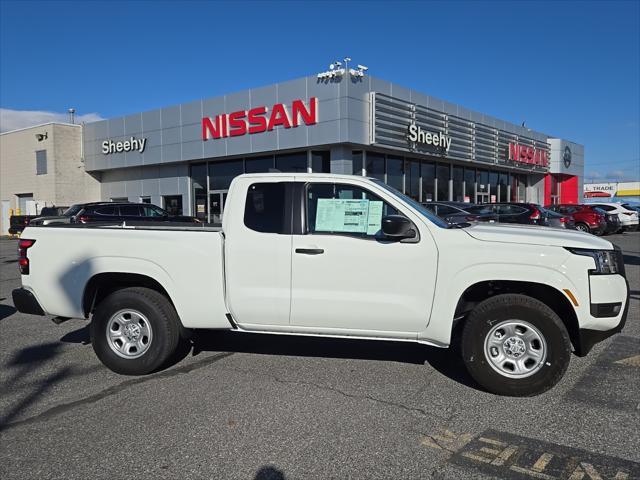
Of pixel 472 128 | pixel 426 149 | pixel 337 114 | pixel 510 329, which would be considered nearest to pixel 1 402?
pixel 510 329

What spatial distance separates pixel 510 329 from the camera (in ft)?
14.4

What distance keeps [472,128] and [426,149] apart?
481 cm

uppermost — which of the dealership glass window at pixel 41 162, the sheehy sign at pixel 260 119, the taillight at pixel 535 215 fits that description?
the sheehy sign at pixel 260 119

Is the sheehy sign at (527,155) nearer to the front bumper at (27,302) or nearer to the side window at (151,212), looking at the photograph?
the side window at (151,212)

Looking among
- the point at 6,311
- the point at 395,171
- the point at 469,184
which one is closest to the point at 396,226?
the point at 6,311

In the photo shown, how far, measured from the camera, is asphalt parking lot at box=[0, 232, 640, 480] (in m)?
3.30

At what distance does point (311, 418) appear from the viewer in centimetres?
402

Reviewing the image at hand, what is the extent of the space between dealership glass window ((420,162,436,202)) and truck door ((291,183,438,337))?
20.5 metres

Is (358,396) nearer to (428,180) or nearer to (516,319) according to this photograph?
(516,319)

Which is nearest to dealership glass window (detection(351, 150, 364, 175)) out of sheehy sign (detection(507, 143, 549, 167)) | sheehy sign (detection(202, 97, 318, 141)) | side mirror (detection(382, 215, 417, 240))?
sheehy sign (detection(202, 97, 318, 141))

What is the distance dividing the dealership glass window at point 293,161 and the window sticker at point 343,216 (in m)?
15.7

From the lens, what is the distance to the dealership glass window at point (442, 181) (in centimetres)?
2588

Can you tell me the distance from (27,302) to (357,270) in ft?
11.5

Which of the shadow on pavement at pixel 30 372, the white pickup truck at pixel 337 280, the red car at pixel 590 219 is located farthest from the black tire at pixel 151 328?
the red car at pixel 590 219
